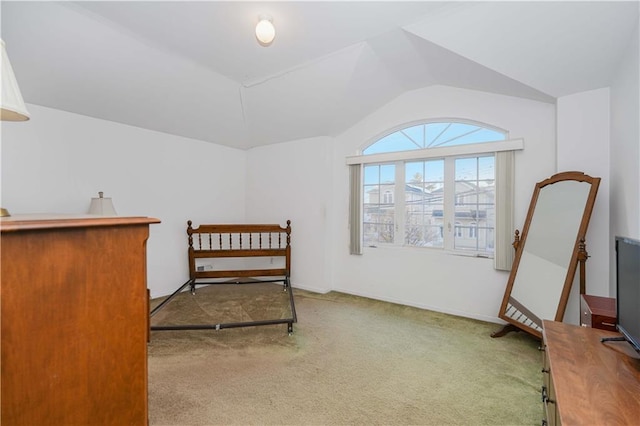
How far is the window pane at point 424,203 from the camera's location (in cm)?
366

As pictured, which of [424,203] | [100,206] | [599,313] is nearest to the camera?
[599,313]

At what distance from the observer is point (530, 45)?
93.0 inches

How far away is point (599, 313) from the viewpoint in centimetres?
161

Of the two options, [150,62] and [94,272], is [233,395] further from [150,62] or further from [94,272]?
[150,62]

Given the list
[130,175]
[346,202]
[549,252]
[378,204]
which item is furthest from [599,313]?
[130,175]

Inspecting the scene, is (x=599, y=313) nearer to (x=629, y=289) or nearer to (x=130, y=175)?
(x=629, y=289)

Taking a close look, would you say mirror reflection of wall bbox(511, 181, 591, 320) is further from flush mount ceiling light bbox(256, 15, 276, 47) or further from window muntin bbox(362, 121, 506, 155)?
flush mount ceiling light bbox(256, 15, 276, 47)

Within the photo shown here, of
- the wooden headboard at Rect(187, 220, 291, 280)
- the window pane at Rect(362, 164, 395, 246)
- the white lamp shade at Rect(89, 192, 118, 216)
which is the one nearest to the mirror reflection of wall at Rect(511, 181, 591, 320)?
the window pane at Rect(362, 164, 395, 246)

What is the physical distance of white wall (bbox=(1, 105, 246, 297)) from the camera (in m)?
2.94

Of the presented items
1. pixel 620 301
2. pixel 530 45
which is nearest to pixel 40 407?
pixel 620 301

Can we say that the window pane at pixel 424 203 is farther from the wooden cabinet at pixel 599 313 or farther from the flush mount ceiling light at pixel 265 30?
the flush mount ceiling light at pixel 265 30

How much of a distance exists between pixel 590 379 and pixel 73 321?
182 cm

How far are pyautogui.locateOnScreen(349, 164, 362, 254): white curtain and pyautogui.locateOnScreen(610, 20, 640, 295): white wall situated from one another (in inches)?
101

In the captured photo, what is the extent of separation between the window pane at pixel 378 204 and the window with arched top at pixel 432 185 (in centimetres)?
1
